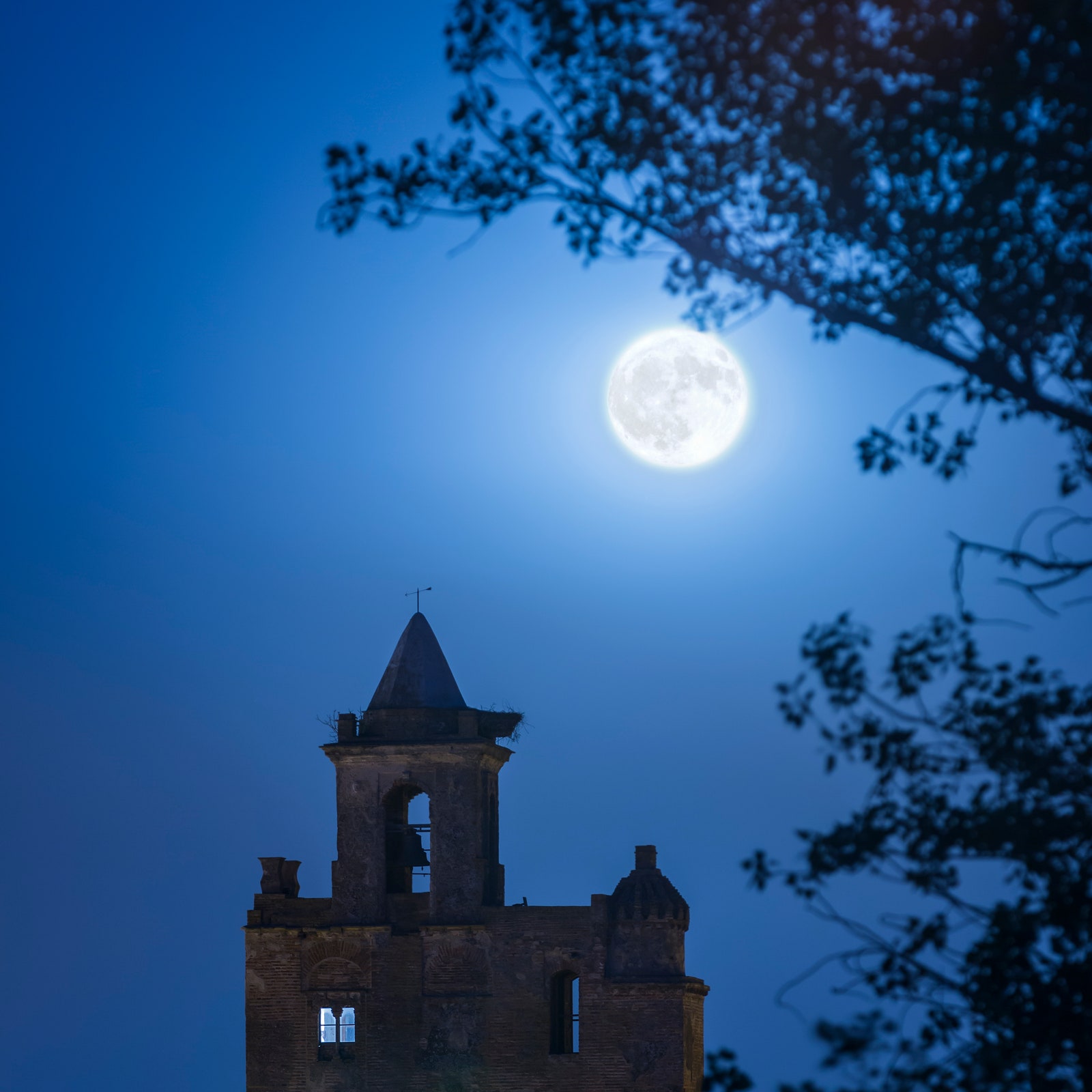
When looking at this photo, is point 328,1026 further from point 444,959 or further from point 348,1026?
point 444,959

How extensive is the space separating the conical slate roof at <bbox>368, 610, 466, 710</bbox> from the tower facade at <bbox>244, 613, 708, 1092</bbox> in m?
0.04

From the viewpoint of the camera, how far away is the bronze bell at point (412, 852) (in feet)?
105

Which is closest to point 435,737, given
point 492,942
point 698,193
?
point 492,942

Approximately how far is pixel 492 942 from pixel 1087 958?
2102cm

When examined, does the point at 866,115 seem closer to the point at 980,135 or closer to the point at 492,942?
the point at 980,135

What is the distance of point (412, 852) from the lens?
31.9m

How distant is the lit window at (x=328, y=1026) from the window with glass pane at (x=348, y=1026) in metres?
0.12

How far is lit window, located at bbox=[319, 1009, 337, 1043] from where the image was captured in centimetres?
3103

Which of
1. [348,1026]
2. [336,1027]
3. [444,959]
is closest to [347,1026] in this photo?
[348,1026]

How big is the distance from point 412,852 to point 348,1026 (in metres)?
3.10

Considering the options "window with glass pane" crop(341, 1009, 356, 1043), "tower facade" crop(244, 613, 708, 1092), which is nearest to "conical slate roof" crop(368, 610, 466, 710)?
"tower facade" crop(244, 613, 708, 1092)

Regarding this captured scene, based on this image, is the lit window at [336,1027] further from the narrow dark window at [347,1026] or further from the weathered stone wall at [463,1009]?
the weathered stone wall at [463,1009]

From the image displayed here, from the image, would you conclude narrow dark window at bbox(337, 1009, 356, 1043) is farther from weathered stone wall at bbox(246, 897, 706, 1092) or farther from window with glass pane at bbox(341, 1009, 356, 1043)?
weathered stone wall at bbox(246, 897, 706, 1092)

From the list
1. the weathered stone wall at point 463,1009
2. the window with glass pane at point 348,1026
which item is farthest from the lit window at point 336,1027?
the weathered stone wall at point 463,1009
